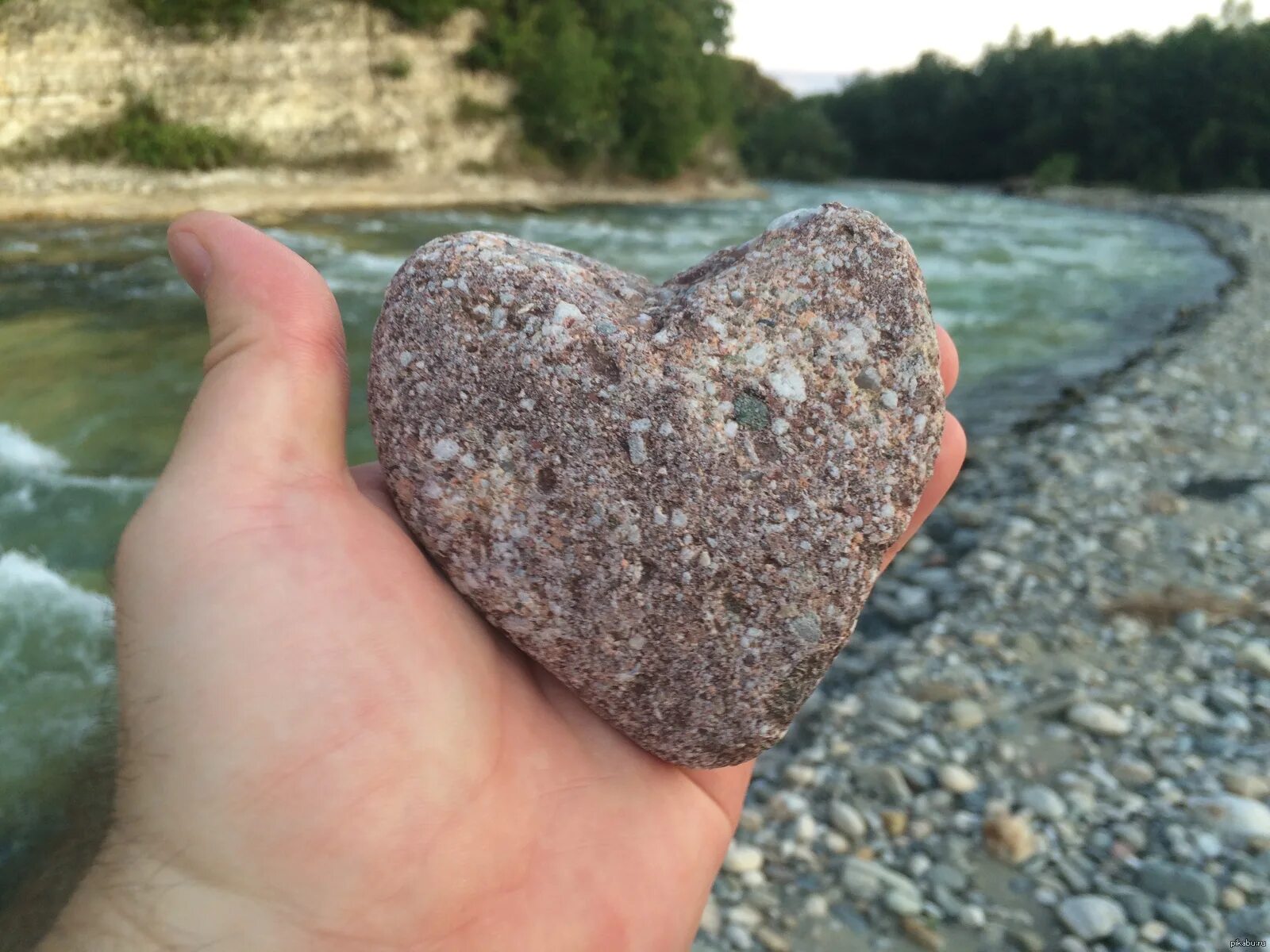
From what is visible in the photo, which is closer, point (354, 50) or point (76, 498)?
point (76, 498)

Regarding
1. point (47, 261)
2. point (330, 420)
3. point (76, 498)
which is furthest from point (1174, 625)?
point (47, 261)

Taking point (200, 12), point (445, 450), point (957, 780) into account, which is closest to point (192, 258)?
point (445, 450)

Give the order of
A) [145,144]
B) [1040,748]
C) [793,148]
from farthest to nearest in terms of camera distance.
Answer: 1. [793,148]
2. [145,144]
3. [1040,748]

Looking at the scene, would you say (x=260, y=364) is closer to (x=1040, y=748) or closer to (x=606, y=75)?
(x=1040, y=748)

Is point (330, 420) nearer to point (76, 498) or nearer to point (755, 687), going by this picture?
point (755, 687)

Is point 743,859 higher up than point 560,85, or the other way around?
point 560,85

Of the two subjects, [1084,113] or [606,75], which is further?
[1084,113]
